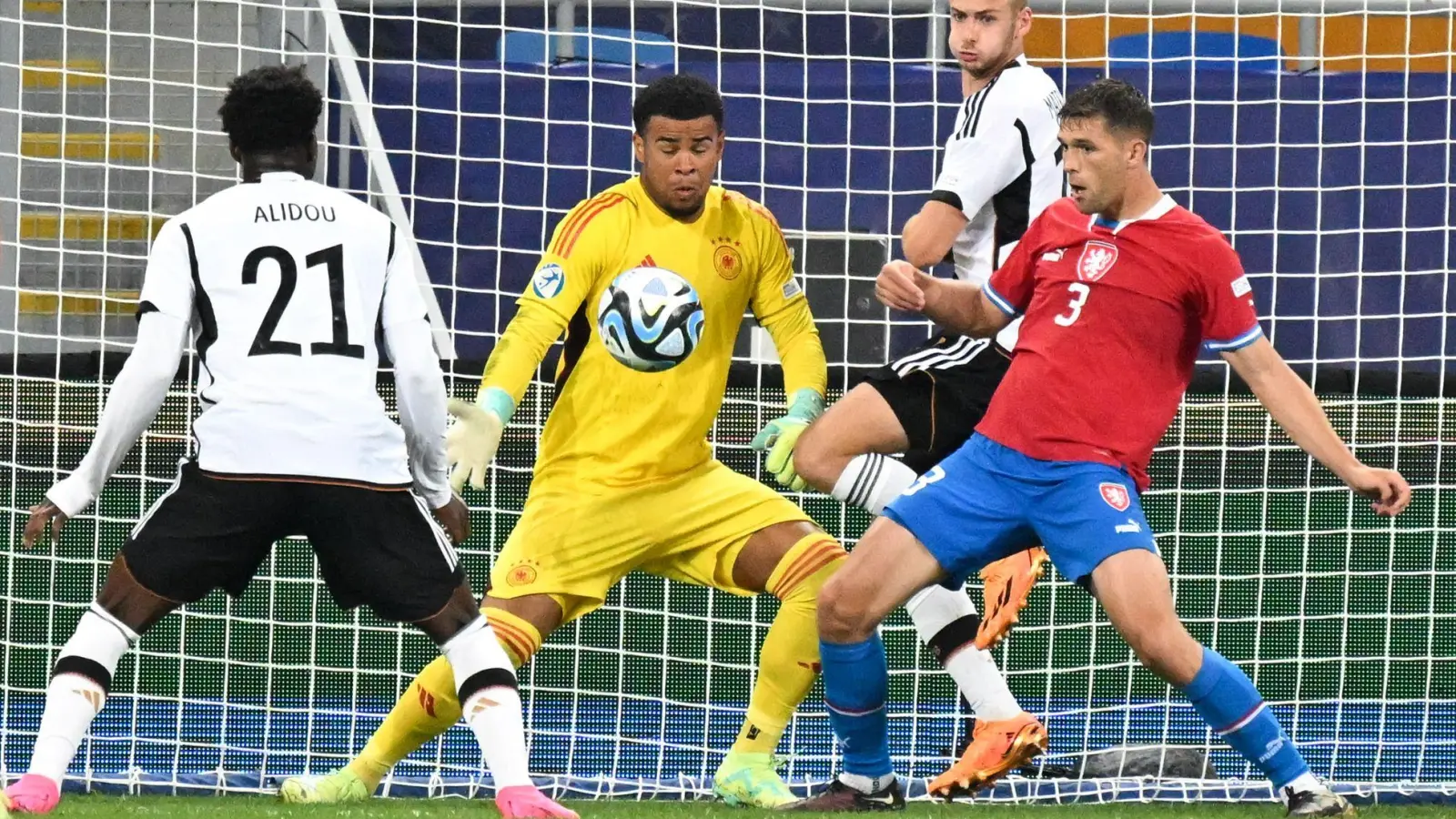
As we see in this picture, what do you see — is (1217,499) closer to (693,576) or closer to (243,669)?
(693,576)

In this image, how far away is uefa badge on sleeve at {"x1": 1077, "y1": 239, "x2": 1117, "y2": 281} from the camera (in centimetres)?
488

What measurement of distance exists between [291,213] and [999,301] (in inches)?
67.1

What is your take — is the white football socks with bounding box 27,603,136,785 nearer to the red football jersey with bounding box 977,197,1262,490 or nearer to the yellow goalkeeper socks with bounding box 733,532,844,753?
the yellow goalkeeper socks with bounding box 733,532,844,753

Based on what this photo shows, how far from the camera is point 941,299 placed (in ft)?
16.9

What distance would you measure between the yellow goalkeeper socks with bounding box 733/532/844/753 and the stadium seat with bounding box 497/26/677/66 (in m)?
3.13

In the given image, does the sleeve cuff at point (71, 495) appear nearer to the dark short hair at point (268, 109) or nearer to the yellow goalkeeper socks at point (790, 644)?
the dark short hair at point (268, 109)

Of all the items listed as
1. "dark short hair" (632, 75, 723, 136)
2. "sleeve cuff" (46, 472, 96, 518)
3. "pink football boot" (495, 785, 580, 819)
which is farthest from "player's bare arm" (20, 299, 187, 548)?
"dark short hair" (632, 75, 723, 136)

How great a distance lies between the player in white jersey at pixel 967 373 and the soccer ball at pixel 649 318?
1.25ft

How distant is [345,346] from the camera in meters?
4.58

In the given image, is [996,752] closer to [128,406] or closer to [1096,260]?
[1096,260]

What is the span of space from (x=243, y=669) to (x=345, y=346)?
9.92 ft

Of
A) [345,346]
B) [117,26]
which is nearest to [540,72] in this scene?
[117,26]

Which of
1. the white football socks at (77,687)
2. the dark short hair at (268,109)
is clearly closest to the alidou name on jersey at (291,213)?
the dark short hair at (268,109)

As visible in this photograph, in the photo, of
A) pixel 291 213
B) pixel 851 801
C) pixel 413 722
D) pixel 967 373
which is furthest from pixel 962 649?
pixel 291 213
